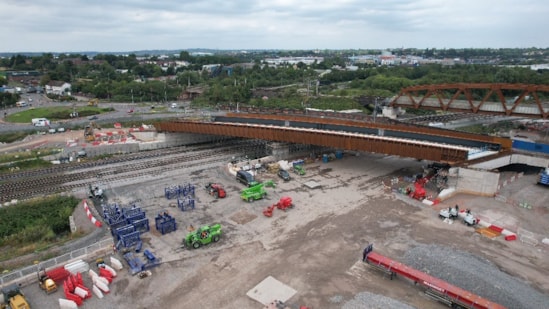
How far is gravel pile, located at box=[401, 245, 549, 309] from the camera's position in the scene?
823 inches

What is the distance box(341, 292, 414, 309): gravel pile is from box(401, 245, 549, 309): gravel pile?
4445mm

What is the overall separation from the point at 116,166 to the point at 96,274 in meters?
27.0

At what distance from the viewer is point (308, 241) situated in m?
28.2

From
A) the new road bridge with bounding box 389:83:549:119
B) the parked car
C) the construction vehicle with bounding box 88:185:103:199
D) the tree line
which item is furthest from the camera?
the tree line

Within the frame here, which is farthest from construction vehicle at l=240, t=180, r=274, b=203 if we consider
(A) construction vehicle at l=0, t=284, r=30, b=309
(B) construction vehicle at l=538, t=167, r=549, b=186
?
(B) construction vehicle at l=538, t=167, r=549, b=186

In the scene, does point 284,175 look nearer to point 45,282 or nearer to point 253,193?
point 253,193

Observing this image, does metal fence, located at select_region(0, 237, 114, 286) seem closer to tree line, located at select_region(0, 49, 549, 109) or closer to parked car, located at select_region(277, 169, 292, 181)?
parked car, located at select_region(277, 169, 292, 181)

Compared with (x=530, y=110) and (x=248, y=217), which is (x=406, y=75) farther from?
(x=248, y=217)

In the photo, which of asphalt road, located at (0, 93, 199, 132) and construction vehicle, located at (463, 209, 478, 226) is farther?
asphalt road, located at (0, 93, 199, 132)

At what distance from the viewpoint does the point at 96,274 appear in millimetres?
23031

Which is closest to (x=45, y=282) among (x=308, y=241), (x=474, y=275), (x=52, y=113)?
(x=308, y=241)

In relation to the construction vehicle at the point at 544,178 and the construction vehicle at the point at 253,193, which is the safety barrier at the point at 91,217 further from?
the construction vehicle at the point at 544,178

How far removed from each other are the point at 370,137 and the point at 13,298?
120 ft

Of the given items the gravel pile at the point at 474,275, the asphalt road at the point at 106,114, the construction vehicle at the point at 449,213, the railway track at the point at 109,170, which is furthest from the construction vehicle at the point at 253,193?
the asphalt road at the point at 106,114
